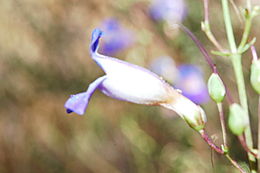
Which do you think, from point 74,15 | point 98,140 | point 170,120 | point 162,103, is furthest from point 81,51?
point 162,103

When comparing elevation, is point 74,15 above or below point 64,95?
above

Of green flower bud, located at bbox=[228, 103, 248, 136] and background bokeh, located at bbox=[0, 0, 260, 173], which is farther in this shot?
background bokeh, located at bbox=[0, 0, 260, 173]

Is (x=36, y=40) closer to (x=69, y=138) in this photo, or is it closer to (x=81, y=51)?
(x=81, y=51)

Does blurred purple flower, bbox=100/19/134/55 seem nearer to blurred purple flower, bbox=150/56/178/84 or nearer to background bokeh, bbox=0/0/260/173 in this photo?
background bokeh, bbox=0/0/260/173

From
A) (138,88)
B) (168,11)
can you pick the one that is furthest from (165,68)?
(138,88)

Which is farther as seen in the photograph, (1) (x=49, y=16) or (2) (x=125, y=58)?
(1) (x=49, y=16)

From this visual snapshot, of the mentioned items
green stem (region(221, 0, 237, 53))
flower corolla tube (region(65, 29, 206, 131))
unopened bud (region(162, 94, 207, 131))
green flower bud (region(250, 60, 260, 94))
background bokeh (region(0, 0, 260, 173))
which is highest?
green stem (region(221, 0, 237, 53))

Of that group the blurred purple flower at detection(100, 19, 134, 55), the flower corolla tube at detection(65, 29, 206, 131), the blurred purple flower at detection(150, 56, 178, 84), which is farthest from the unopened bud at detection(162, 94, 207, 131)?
the blurred purple flower at detection(100, 19, 134, 55)

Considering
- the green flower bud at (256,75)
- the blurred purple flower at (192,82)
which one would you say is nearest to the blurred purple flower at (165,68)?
the blurred purple flower at (192,82)
